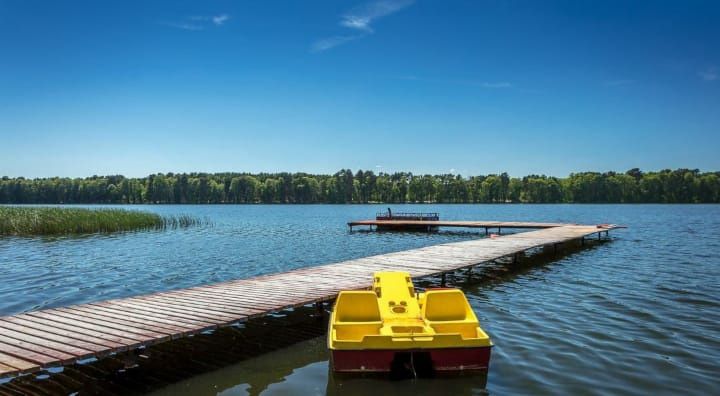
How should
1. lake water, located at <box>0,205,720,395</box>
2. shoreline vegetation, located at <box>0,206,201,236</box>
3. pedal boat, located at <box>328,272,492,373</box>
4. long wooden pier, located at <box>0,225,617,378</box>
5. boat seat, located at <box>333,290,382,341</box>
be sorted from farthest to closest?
shoreline vegetation, located at <box>0,206,201,236</box>, boat seat, located at <box>333,290,382,341</box>, lake water, located at <box>0,205,720,395</box>, pedal boat, located at <box>328,272,492,373</box>, long wooden pier, located at <box>0,225,617,378</box>

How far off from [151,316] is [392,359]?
5156 mm

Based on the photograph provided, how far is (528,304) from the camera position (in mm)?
14594

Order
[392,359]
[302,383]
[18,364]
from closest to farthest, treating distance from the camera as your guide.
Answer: [18,364]
[392,359]
[302,383]

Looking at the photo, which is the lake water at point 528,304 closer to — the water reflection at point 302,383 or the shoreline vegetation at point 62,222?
the water reflection at point 302,383

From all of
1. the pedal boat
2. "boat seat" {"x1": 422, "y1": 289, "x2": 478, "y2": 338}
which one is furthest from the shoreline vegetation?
"boat seat" {"x1": 422, "y1": 289, "x2": 478, "y2": 338}

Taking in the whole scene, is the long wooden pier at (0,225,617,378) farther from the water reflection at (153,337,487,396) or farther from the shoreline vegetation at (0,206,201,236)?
the shoreline vegetation at (0,206,201,236)

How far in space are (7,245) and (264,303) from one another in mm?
27816

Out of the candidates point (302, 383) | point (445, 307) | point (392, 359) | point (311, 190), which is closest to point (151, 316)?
point (302, 383)

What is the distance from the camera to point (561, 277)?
19.6 metres

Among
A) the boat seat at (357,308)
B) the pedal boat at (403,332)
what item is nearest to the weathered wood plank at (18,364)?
the pedal boat at (403,332)

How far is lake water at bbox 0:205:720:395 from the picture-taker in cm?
849

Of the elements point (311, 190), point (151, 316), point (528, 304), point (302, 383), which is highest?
point (311, 190)

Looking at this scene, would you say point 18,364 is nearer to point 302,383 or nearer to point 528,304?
point 302,383

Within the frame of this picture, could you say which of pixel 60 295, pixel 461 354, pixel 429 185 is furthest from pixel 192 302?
pixel 429 185
